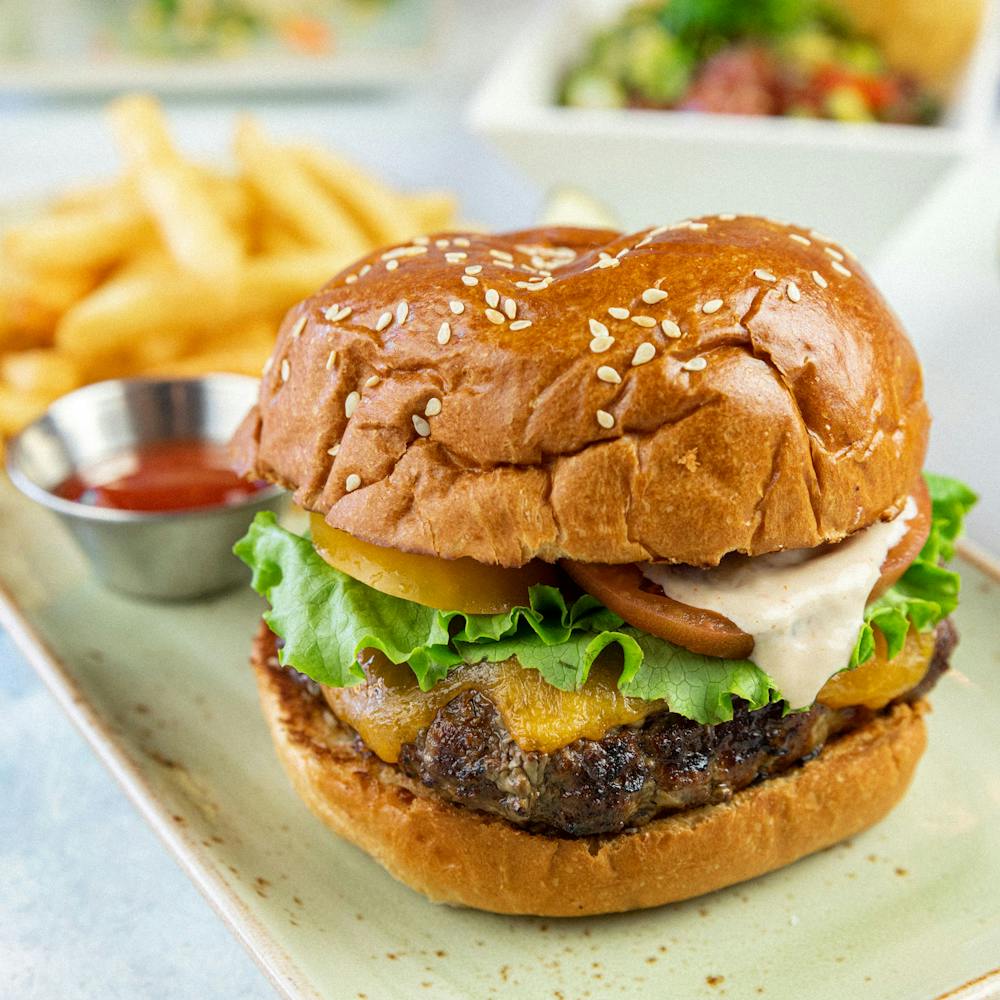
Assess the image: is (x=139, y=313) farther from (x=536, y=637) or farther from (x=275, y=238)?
(x=536, y=637)

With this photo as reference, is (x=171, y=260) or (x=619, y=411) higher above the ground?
(x=619, y=411)

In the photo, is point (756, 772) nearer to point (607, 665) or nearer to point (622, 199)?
point (607, 665)

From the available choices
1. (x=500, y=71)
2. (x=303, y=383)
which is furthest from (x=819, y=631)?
(x=500, y=71)

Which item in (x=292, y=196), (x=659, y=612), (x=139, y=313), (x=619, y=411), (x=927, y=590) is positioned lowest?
(x=139, y=313)

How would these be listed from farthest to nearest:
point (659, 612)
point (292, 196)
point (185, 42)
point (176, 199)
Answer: point (185, 42) < point (292, 196) < point (176, 199) < point (659, 612)

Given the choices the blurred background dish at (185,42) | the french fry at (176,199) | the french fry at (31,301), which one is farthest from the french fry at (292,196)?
the blurred background dish at (185,42)

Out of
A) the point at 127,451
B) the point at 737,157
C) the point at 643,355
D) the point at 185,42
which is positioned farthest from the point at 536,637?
the point at 185,42
